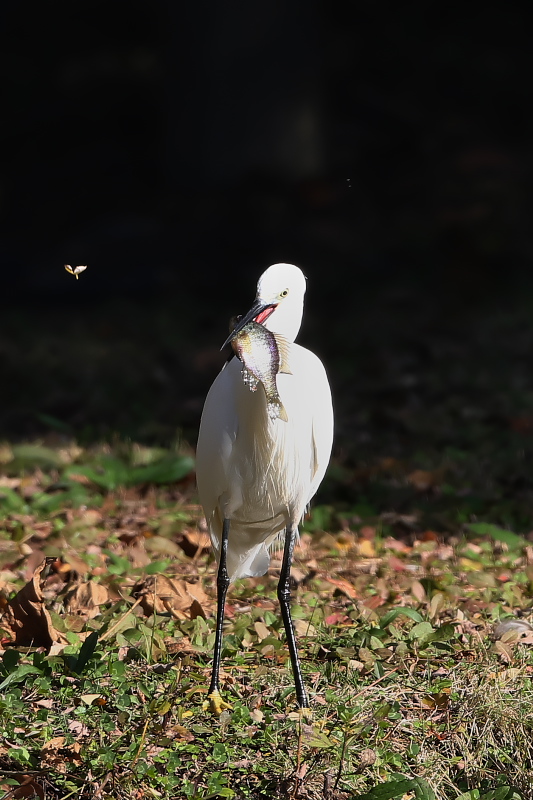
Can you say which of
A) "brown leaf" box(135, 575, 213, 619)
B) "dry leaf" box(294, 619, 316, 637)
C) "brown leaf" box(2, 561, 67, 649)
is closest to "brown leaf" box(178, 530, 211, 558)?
"brown leaf" box(135, 575, 213, 619)

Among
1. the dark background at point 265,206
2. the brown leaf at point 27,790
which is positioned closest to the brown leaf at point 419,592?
the brown leaf at point 27,790

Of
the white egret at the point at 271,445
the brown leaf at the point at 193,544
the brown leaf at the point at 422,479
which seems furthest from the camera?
the brown leaf at the point at 422,479

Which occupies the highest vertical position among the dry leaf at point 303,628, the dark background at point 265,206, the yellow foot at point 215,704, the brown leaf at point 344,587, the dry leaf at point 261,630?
the dark background at point 265,206

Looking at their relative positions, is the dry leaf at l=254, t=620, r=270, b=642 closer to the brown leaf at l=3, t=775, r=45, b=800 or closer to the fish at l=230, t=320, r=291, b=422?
the brown leaf at l=3, t=775, r=45, b=800

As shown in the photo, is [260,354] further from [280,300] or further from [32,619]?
[32,619]

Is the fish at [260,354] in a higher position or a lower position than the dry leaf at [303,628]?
higher

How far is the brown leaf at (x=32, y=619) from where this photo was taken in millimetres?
3000

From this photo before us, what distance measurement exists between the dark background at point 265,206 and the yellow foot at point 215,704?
291 cm

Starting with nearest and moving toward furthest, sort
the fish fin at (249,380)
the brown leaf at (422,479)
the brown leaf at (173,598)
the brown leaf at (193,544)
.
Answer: the fish fin at (249,380) → the brown leaf at (173,598) → the brown leaf at (193,544) → the brown leaf at (422,479)

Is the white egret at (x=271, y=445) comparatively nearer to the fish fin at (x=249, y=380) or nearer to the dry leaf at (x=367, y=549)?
the fish fin at (x=249, y=380)

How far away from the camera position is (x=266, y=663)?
10.2ft

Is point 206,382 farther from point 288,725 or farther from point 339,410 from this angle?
point 288,725

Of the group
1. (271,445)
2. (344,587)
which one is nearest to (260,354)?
(271,445)

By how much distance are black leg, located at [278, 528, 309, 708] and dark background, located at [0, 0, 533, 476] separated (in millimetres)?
2645
